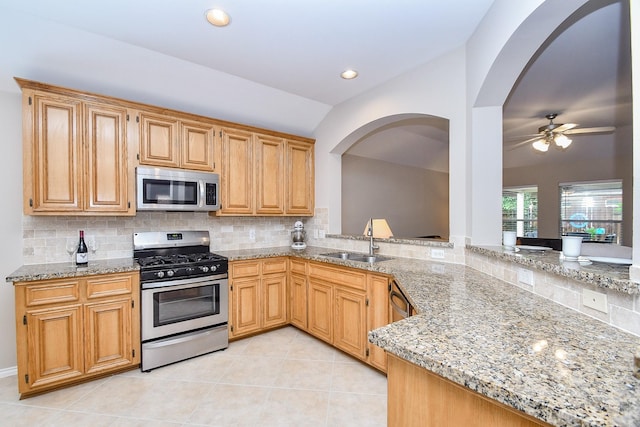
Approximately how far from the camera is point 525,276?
163 centimetres

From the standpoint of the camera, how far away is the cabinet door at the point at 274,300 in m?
3.26

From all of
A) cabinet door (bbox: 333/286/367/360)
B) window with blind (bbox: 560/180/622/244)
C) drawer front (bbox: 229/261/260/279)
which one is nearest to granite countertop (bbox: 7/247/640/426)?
cabinet door (bbox: 333/286/367/360)

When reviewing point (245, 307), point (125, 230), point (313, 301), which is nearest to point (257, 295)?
point (245, 307)

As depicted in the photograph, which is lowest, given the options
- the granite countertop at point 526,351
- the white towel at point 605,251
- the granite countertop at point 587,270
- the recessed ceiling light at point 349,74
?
the granite countertop at point 526,351

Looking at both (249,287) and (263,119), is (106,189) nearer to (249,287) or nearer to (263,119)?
(249,287)

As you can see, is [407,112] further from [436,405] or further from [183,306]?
[183,306]

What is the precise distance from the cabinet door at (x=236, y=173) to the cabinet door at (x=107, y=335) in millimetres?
1263

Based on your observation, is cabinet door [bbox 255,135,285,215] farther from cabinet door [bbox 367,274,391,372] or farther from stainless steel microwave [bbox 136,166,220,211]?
cabinet door [bbox 367,274,391,372]

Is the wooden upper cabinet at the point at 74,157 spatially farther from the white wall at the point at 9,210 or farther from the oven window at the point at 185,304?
the oven window at the point at 185,304

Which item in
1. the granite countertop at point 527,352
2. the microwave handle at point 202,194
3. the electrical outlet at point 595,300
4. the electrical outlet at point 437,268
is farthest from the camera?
the microwave handle at point 202,194

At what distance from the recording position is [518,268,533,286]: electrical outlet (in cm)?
158

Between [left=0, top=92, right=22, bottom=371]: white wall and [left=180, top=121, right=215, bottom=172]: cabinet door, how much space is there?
1249 millimetres

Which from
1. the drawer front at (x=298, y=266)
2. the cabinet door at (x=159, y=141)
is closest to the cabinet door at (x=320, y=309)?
the drawer front at (x=298, y=266)

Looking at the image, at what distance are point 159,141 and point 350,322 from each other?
2.48 m
